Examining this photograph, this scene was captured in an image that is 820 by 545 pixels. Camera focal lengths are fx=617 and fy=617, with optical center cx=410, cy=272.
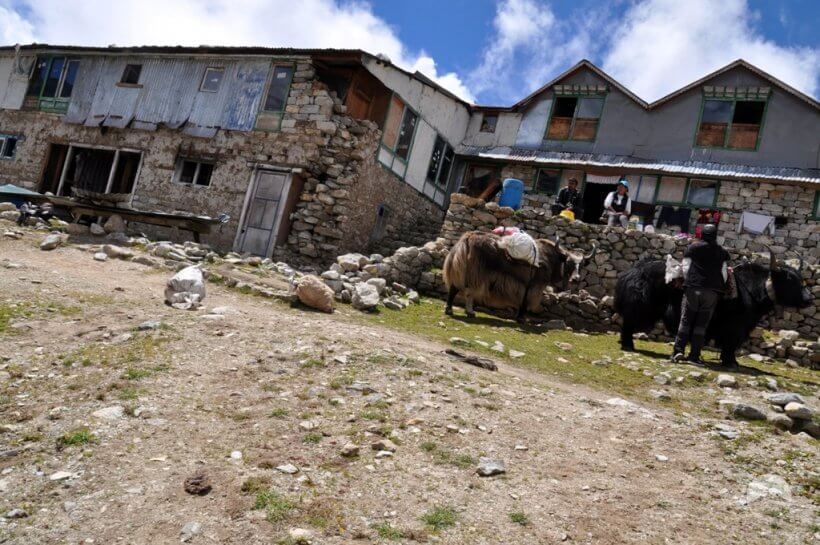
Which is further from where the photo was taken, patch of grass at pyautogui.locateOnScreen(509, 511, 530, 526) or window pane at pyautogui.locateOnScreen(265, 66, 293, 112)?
window pane at pyautogui.locateOnScreen(265, 66, 293, 112)

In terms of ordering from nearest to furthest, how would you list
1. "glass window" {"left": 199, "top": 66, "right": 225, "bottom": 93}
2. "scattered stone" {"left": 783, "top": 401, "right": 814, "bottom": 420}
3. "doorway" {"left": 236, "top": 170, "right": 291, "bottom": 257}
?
"scattered stone" {"left": 783, "top": 401, "right": 814, "bottom": 420} < "doorway" {"left": 236, "top": 170, "right": 291, "bottom": 257} < "glass window" {"left": 199, "top": 66, "right": 225, "bottom": 93}

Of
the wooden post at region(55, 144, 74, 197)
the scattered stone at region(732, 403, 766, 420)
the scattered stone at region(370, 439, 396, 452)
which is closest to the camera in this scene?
the scattered stone at region(370, 439, 396, 452)

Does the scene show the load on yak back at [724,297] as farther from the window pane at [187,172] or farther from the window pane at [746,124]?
the window pane at [187,172]

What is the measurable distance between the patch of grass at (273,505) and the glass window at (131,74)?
18474 mm

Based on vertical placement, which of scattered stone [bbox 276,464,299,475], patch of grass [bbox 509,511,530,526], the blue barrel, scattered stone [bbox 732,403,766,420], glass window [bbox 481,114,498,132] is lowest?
scattered stone [bbox 276,464,299,475]

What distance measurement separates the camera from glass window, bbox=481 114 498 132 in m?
22.0

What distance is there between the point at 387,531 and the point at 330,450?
3.28 feet

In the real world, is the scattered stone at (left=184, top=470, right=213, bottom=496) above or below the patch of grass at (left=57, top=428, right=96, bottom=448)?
above

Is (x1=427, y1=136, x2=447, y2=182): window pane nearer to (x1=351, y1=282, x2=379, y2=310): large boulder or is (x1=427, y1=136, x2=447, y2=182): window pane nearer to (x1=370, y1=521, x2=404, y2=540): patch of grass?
(x1=351, y1=282, x2=379, y2=310): large boulder

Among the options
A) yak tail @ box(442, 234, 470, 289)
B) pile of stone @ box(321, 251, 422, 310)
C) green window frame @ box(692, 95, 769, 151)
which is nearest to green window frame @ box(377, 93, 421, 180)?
pile of stone @ box(321, 251, 422, 310)

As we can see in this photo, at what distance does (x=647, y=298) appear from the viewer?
9.71 metres

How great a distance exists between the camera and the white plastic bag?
7.78 m

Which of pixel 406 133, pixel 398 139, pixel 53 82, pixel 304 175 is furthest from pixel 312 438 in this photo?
pixel 53 82

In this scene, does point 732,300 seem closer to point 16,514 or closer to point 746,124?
point 16,514
